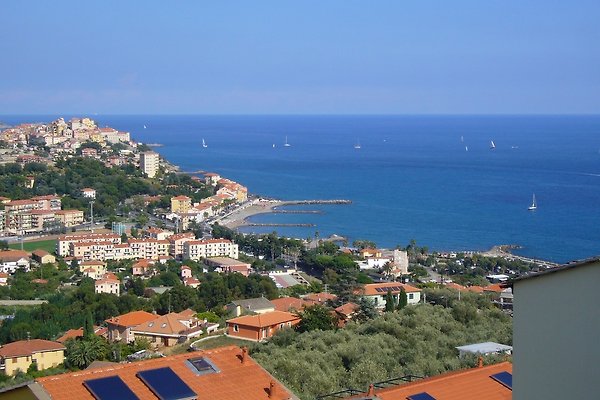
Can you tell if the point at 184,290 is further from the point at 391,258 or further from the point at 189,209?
the point at 189,209

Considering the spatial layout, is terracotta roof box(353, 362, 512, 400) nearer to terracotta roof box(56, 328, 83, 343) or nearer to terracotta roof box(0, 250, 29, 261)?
terracotta roof box(56, 328, 83, 343)

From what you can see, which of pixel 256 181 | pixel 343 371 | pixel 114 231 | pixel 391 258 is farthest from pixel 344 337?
pixel 256 181

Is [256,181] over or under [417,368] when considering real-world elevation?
under

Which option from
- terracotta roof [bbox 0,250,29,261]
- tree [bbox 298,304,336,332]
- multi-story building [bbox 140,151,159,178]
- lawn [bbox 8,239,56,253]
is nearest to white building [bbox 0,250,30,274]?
terracotta roof [bbox 0,250,29,261]

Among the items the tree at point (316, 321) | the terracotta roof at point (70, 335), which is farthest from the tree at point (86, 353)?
the tree at point (316, 321)

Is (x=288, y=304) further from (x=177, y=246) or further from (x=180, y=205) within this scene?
(x=180, y=205)

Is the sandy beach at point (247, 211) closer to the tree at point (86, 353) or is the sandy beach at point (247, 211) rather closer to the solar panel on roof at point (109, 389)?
the tree at point (86, 353)

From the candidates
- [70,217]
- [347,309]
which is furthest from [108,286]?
[70,217]
